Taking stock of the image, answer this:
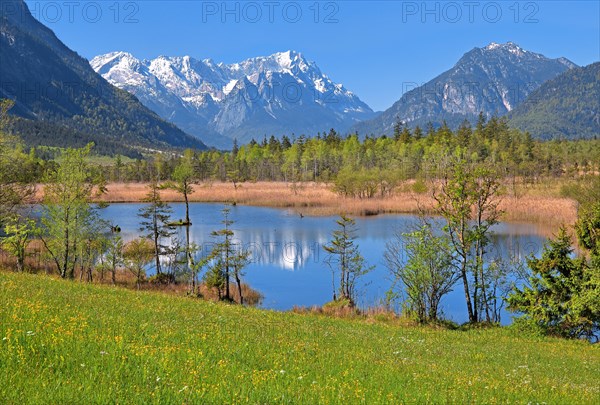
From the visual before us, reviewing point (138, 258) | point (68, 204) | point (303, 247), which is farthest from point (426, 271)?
Result: point (303, 247)

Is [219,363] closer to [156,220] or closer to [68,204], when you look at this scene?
[68,204]

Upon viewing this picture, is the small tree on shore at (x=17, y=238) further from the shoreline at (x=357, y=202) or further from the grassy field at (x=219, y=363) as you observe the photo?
the shoreline at (x=357, y=202)

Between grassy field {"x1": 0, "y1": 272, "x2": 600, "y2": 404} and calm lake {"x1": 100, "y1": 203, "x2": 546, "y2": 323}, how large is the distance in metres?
19.5

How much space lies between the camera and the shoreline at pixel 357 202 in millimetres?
75062

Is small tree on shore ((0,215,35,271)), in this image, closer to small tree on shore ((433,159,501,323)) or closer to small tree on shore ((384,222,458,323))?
small tree on shore ((384,222,458,323))

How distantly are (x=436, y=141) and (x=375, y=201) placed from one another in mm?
65792

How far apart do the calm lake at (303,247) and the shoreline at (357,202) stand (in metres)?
4.20

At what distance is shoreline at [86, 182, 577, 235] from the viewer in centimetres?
7506

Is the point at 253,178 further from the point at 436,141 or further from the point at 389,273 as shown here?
the point at 389,273

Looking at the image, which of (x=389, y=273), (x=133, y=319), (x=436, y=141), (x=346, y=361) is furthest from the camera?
(x=436, y=141)

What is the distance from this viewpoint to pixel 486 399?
10.6 m

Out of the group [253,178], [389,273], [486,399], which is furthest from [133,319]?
[253,178]

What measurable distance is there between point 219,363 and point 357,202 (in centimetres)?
9069

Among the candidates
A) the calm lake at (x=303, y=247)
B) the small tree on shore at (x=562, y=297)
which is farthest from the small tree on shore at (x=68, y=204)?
the small tree on shore at (x=562, y=297)
